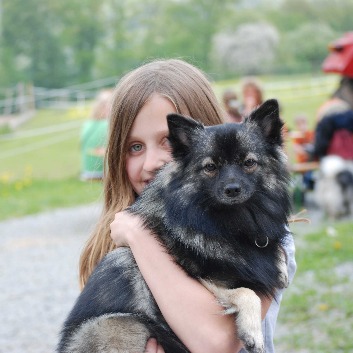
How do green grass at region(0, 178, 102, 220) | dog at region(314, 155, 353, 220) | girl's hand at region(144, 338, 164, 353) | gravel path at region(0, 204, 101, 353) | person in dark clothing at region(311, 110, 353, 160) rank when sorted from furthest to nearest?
green grass at region(0, 178, 102, 220) < dog at region(314, 155, 353, 220) < person in dark clothing at region(311, 110, 353, 160) < gravel path at region(0, 204, 101, 353) < girl's hand at region(144, 338, 164, 353)

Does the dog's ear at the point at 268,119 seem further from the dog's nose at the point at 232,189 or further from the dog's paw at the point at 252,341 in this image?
the dog's paw at the point at 252,341

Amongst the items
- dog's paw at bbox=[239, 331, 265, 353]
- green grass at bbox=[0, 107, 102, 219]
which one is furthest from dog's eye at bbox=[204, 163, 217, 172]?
green grass at bbox=[0, 107, 102, 219]

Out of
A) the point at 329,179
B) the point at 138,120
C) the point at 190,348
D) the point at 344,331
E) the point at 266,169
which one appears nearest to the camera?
the point at 190,348

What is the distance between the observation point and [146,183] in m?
3.11

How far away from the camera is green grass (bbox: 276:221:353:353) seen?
5.92 meters

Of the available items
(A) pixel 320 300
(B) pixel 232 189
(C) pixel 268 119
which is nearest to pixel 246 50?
(A) pixel 320 300

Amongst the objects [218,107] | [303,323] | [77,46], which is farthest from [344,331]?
[77,46]

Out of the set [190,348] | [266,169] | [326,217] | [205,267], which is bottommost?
[326,217]

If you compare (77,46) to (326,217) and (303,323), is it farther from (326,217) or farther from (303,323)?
(303,323)

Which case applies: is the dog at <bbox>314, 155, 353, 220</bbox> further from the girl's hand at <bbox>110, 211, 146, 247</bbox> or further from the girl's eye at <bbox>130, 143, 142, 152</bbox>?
the girl's hand at <bbox>110, 211, 146, 247</bbox>

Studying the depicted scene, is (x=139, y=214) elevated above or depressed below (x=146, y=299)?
above

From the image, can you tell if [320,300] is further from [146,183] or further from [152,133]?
[152,133]

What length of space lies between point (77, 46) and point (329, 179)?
37.3 meters

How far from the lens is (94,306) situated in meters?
2.72
